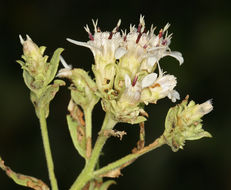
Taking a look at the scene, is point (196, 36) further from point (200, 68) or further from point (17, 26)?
point (17, 26)

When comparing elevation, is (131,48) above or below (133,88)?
above

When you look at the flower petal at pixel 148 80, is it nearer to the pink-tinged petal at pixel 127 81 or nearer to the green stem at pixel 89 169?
the pink-tinged petal at pixel 127 81

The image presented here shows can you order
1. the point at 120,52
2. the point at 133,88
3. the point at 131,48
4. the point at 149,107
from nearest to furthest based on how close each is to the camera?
the point at 133,88
the point at 120,52
the point at 131,48
the point at 149,107

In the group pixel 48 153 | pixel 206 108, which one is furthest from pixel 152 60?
pixel 48 153

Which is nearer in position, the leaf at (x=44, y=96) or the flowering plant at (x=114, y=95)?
the flowering plant at (x=114, y=95)

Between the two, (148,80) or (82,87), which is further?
(82,87)

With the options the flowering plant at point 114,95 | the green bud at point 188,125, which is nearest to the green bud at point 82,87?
the flowering plant at point 114,95

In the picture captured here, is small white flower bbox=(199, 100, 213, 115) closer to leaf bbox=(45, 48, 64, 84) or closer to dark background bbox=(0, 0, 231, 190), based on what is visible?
leaf bbox=(45, 48, 64, 84)

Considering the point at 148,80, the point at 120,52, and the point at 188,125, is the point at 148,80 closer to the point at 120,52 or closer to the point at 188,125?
the point at 120,52

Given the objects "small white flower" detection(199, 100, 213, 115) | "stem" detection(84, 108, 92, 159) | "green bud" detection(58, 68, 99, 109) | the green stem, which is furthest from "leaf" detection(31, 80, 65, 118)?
"small white flower" detection(199, 100, 213, 115)
